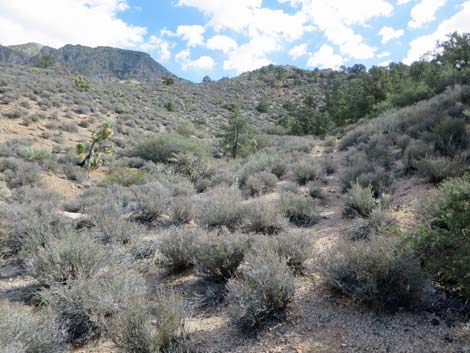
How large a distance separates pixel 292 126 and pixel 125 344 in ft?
87.3

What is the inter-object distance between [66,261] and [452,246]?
15.0 ft

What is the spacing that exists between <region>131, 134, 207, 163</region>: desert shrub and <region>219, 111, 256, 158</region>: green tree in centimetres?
334

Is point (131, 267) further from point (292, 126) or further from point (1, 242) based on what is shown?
point (292, 126)

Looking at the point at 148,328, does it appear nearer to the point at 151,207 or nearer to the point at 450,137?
the point at 151,207

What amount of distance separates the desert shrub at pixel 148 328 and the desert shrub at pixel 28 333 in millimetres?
509

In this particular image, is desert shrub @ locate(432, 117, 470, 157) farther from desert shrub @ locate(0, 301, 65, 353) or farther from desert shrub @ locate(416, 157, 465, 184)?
desert shrub @ locate(0, 301, 65, 353)

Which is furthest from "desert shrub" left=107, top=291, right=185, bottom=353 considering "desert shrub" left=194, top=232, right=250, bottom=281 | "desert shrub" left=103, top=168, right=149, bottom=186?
"desert shrub" left=103, top=168, right=149, bottom=186

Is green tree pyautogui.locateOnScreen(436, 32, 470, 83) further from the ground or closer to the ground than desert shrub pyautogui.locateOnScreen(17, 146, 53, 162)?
further from the ground

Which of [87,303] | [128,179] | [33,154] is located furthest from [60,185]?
[87,303]

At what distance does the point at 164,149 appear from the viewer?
17656 millimetres

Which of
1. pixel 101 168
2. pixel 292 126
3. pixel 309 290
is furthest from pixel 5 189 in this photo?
pixel 292 126

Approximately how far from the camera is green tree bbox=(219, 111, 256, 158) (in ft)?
68.0

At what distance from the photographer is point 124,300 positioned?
3709mm

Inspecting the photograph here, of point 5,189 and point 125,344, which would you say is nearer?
point 125,344
